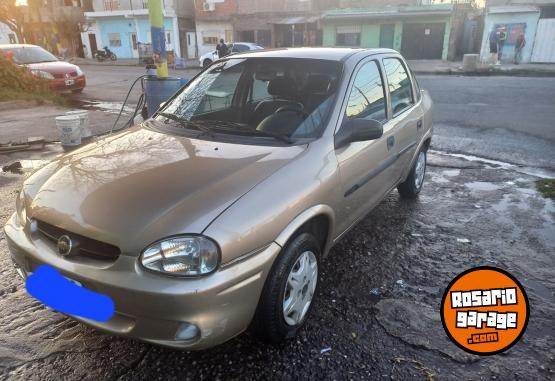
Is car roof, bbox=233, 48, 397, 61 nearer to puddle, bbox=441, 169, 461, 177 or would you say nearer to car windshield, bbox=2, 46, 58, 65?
puddle, bbox=441, 169, 461, 177

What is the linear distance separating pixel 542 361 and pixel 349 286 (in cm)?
123

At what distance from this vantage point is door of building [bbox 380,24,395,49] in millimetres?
27484

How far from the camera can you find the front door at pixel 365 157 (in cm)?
291

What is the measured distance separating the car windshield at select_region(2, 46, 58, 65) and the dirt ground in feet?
34.4

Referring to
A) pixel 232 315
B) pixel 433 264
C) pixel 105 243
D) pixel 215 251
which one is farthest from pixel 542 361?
pixel 105 243

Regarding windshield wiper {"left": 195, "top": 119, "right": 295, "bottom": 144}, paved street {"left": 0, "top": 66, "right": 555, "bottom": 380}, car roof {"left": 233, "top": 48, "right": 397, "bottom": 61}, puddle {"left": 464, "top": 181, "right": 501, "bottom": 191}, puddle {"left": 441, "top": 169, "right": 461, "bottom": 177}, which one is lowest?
puddle {"left": 441, "top": 169, "right": 461, "bottom": 177}

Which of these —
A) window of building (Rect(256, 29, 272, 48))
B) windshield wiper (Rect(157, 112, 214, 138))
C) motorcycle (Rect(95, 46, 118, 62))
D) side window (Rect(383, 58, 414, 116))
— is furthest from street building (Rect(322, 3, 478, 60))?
windshield wiper (Rect(157, 112, 214, 138))

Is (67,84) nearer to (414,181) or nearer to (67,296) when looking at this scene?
(414,181)

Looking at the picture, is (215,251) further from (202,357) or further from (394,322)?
(394,322)

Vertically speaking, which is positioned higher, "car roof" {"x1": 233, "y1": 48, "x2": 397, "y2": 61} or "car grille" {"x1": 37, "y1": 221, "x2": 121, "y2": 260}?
"car roof" {"x1": 233, "y1": 48, "x2": 397, "y2": 61}

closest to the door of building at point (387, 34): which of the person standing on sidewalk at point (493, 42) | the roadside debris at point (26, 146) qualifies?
the person standing on sidewalk at point (493, 42)

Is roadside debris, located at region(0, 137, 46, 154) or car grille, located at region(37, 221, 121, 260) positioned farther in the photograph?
roadside debris, located at region(0, 137, 46, 154)

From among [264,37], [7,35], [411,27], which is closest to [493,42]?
[411,27]

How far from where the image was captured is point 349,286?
3.09m
